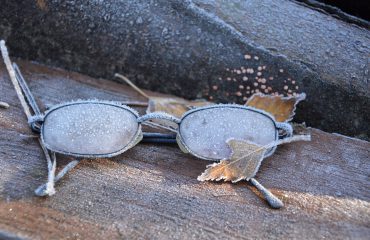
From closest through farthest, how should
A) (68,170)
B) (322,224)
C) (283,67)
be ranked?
1. (322,224)
2. (68,170)
3. (283,67)

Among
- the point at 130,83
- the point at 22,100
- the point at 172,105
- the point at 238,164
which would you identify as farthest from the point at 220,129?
the point at 22,100

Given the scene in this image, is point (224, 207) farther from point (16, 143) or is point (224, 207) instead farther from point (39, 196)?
point (16, 143)

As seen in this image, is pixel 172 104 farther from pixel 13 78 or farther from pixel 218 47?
pixel 13 78

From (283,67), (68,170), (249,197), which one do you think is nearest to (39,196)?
(68,170)

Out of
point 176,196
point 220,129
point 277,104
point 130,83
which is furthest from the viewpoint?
point 130,83

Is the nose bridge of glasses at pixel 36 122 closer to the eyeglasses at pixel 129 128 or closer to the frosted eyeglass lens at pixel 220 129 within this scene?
the eyeglasses at pixel 129 128

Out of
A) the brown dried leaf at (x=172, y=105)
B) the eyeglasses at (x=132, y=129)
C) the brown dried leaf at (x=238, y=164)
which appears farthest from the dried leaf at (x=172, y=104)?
the brown dried leaf at (x=238, y=164)
